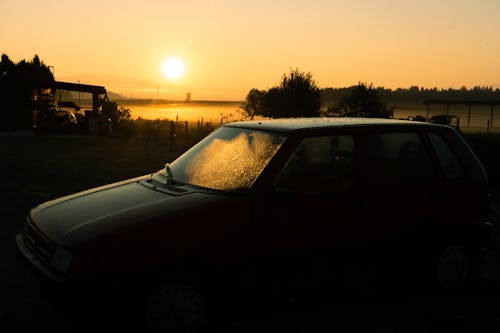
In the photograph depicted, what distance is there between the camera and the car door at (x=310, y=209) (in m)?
3.98

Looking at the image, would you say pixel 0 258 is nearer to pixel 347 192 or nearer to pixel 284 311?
pixel 284 311

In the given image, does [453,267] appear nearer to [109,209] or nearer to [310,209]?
[310,209]

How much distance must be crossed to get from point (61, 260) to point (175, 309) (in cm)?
87

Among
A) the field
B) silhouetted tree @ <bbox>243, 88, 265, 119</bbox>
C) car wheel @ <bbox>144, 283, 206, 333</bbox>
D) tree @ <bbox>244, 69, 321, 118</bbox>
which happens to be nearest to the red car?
car wheel @ <bbox>144, 283, 206, 333</bbox>

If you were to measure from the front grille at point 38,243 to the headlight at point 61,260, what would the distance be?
0.08m

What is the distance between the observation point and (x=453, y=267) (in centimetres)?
516

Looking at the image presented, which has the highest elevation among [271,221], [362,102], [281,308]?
[362,102]

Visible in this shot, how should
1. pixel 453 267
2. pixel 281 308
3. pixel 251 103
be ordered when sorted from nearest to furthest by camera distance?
1. pixel 281 308
2. pixel 453 267
3. pixel 251 103

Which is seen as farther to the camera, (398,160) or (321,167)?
(398,160)

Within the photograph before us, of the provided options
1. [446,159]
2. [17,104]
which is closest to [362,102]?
[17,104]

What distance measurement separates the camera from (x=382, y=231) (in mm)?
4555

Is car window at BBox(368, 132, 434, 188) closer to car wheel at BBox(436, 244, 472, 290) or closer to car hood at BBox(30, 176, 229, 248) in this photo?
car wheel at BBox(436, 244, 472, 290)

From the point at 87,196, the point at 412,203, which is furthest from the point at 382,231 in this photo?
the point at 87,196

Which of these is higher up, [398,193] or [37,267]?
[398,193]
